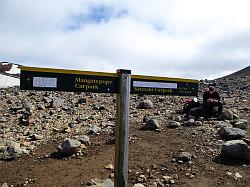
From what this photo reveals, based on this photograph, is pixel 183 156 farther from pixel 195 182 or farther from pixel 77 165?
pixel 77 165

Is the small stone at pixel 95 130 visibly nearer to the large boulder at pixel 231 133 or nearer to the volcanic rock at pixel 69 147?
the volcanic rock at pixel 69 147

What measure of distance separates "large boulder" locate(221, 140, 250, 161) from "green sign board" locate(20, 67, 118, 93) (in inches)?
179

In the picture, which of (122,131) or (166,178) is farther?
(166,178)

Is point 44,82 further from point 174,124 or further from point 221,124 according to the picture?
point 221,124

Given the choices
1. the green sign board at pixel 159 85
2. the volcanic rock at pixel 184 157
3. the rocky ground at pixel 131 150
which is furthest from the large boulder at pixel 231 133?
the green sign board at pixel 159 85

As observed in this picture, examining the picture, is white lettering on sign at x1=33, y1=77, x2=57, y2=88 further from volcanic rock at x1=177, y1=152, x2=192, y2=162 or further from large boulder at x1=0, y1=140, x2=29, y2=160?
large boulder at x1=0, y1=140, x2=29, y2=160

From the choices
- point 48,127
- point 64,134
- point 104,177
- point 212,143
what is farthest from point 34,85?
point 48,127

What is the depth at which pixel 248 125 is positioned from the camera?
12617 mm

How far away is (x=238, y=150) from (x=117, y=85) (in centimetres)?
459

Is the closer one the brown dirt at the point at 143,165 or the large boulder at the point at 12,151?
the brown dirt at the point at 143,165

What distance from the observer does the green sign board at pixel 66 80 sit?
5.45 m

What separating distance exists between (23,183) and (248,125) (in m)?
6.96

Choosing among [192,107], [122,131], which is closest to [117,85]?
[122,131]

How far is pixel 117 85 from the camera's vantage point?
601 cm
